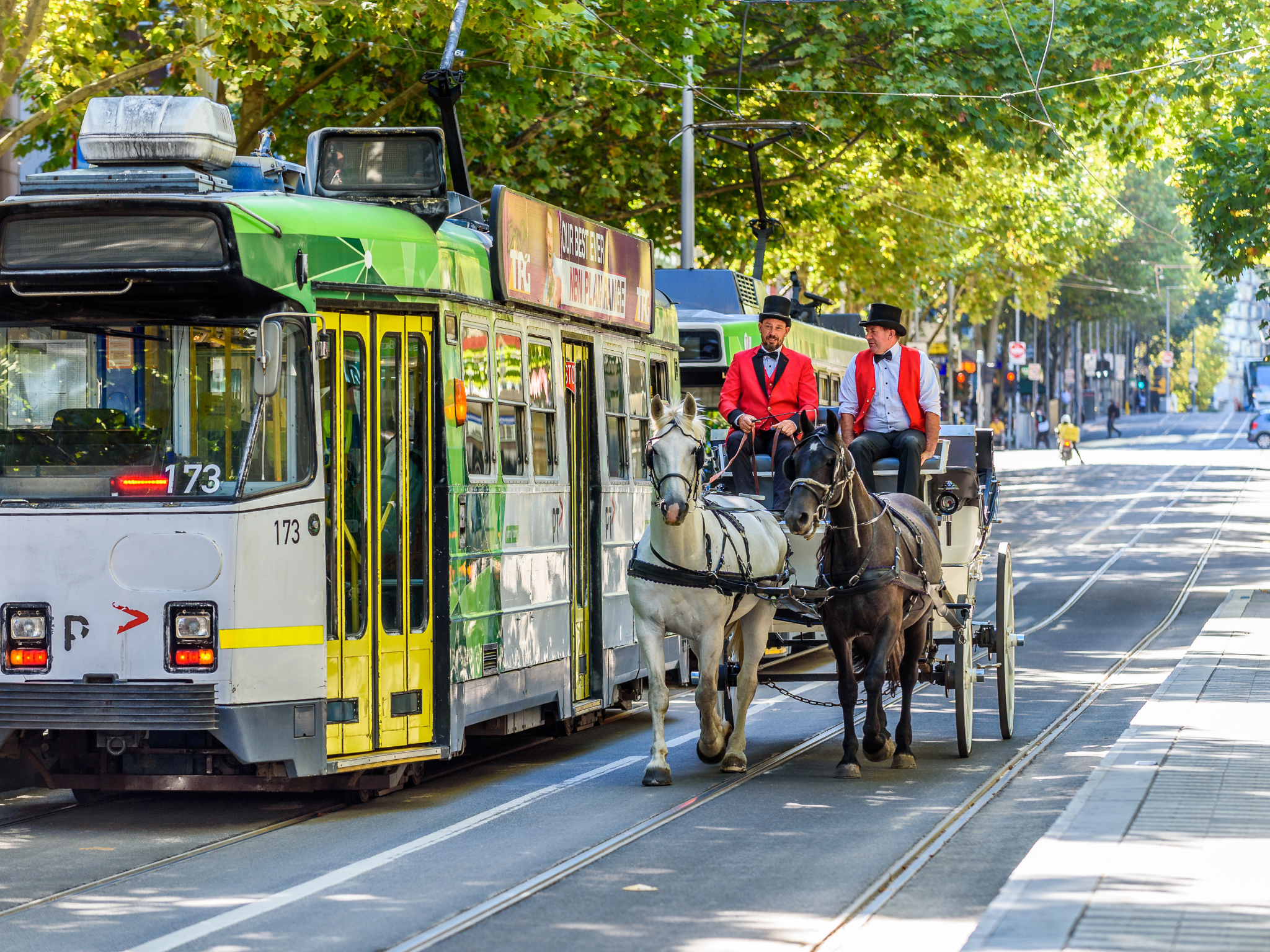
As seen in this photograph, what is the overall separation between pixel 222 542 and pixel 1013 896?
4.15m

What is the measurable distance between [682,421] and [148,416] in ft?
9.18

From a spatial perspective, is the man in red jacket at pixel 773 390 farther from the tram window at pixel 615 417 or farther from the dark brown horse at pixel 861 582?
the tram window at pixel 615 417

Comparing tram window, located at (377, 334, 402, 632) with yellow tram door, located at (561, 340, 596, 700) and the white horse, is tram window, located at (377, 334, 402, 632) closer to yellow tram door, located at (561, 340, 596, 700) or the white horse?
the white horse

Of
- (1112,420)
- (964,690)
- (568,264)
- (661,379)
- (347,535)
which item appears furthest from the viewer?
(1112,420)

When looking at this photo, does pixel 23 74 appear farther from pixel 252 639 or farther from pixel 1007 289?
pixel 1007 289

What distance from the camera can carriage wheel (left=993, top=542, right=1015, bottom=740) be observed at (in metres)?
12.5

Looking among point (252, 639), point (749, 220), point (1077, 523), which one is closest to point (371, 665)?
point (252, 639)

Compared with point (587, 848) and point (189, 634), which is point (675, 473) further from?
point (189, 634)

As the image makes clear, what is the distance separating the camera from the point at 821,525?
1191 centimetres

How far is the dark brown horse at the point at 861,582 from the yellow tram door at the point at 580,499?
6.15 ft

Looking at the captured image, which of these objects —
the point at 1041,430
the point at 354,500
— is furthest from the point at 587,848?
the point at 1041,430

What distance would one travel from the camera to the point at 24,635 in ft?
30.7

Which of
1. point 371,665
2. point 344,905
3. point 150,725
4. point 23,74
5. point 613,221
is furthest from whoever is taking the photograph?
point 613,221

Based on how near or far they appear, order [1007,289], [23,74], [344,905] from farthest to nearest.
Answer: [1007,289], [23,74], [344,905]
